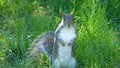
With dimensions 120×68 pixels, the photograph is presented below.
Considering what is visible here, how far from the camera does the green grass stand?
396 cm

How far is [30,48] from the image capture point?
4105 mm

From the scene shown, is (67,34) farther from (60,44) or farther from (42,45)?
(42,45)

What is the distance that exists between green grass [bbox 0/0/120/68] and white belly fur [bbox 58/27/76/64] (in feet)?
0.54

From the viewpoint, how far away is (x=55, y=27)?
4488 millimetres

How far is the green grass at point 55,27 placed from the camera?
3.96m

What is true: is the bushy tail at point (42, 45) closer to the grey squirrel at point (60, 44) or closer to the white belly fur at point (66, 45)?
the grey squirrel at point (60, 44)

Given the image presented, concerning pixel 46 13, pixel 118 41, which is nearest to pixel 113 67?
pixel 118 41

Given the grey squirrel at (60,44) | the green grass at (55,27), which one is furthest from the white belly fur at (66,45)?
the green grass at (55,27)

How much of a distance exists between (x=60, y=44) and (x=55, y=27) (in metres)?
0.74

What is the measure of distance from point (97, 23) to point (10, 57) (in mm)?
982

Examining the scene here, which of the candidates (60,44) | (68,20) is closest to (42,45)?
(60,44)

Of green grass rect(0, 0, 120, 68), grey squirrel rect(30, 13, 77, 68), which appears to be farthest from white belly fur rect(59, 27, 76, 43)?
green grass rect(0, 0, 120, 68)

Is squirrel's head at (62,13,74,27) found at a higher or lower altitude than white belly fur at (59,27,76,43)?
higher

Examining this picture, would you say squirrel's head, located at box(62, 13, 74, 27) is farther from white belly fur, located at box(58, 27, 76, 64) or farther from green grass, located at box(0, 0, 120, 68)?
green grass, located at box(0, 0, 120, 68)
